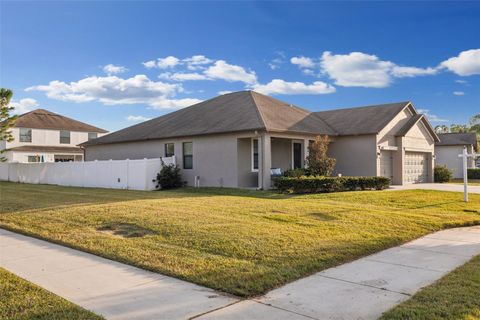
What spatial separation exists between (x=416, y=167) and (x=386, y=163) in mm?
4056

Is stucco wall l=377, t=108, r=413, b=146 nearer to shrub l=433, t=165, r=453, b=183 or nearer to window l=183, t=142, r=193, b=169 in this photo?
shrub l=433, t=165, r=453, b=183

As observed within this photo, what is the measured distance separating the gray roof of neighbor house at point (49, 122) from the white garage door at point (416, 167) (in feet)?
113

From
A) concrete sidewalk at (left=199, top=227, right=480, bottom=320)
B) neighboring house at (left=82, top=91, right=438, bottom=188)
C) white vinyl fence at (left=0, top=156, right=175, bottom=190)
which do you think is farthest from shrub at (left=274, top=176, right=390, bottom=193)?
concrete sidewalk at (left=199, top=227, right=480, bottom=320)

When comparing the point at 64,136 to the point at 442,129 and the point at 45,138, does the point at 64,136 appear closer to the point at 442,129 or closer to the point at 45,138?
the point at 45,138

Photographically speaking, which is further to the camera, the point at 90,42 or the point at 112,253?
the point at 90,42

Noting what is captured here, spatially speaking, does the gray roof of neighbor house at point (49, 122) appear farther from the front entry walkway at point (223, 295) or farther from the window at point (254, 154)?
the front entry walkway at point (223, 295)

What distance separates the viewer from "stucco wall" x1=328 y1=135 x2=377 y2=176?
2234 cm

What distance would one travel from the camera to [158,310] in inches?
175

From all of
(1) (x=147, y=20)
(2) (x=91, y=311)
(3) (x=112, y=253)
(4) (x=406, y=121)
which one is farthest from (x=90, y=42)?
(4) (x=406, y=121)

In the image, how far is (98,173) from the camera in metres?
23.5

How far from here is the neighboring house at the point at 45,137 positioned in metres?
40.2

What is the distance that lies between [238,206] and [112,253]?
603cm

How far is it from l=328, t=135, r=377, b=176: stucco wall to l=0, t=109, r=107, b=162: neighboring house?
26.7 meters

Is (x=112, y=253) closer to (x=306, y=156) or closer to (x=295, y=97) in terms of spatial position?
(x=306, y=156)
